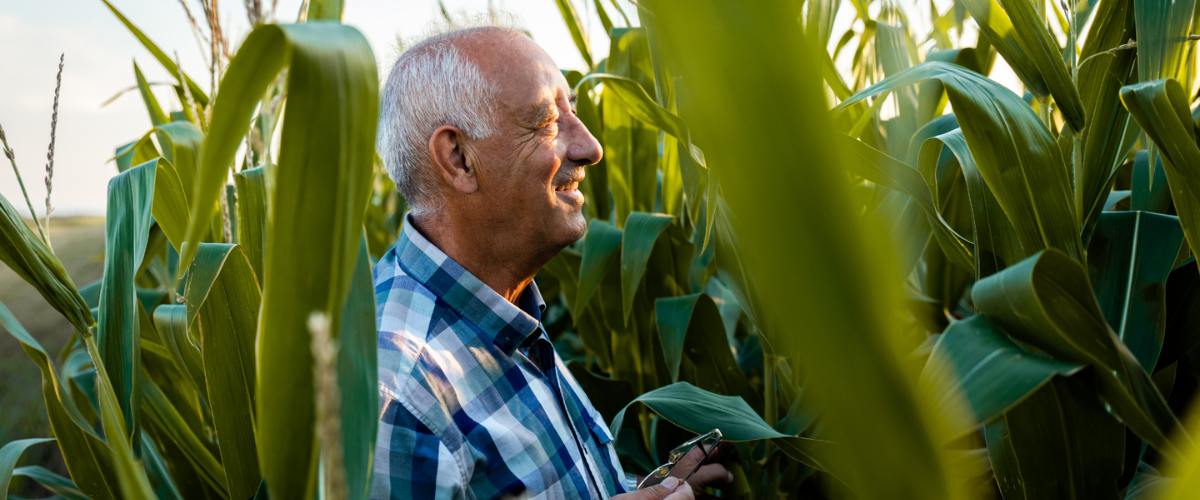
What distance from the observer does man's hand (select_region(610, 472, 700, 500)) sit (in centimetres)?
81

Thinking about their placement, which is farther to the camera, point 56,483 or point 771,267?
point 56,483

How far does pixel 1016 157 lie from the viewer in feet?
1.97

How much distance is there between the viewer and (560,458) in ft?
2.76

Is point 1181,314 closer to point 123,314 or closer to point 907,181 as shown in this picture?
point 907,181

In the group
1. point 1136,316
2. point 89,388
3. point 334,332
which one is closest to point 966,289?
point 1136,316

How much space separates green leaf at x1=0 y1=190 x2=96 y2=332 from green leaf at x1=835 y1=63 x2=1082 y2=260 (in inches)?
30.4

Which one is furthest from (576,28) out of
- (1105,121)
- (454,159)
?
(1105,121)

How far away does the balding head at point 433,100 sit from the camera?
96 cm

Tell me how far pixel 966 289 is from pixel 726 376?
44cm

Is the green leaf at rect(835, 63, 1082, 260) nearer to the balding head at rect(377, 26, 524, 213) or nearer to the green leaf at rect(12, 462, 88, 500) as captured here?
the balding head at rect(377, 26, 524, 213)

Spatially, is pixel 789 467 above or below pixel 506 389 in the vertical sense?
below

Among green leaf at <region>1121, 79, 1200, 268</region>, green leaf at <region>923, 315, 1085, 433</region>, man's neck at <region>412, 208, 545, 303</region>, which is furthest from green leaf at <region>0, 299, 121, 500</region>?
green leaf at <region>1121, 79, 1200, 268</region>

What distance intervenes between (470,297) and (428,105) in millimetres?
298

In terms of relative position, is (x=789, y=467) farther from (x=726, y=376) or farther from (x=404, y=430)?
(x=404, y=430)
